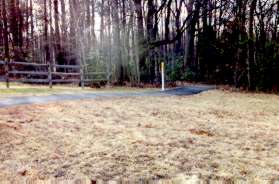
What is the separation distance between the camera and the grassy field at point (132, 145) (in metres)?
3.88

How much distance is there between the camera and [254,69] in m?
18.1

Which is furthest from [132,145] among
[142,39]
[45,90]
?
[142,39]

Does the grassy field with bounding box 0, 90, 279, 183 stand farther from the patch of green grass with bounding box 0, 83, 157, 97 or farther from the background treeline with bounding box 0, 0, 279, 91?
the background treeline with bounding box 0, 0, 279, 91

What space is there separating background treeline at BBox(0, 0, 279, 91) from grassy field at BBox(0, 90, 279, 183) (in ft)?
37.1

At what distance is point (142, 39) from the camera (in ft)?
71.9

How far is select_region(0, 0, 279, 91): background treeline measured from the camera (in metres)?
18.9

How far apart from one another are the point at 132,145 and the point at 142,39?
17.4 meters

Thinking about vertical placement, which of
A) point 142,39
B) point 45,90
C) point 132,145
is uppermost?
point 142,39

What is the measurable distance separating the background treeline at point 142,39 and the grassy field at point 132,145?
11.3 meters

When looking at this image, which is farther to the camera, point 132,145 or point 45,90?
point 45,90

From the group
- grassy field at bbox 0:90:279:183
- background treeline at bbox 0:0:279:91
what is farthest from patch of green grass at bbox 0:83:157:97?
grassy field at bbox 0:90:279:183

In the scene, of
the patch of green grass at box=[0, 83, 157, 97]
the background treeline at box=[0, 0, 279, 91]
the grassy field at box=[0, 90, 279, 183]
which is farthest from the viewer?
the background treeline at box=[0, 0, 279, 91]

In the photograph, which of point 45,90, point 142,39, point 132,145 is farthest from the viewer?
point 142,39

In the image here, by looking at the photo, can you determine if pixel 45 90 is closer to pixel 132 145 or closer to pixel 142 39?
pixel 142 39
